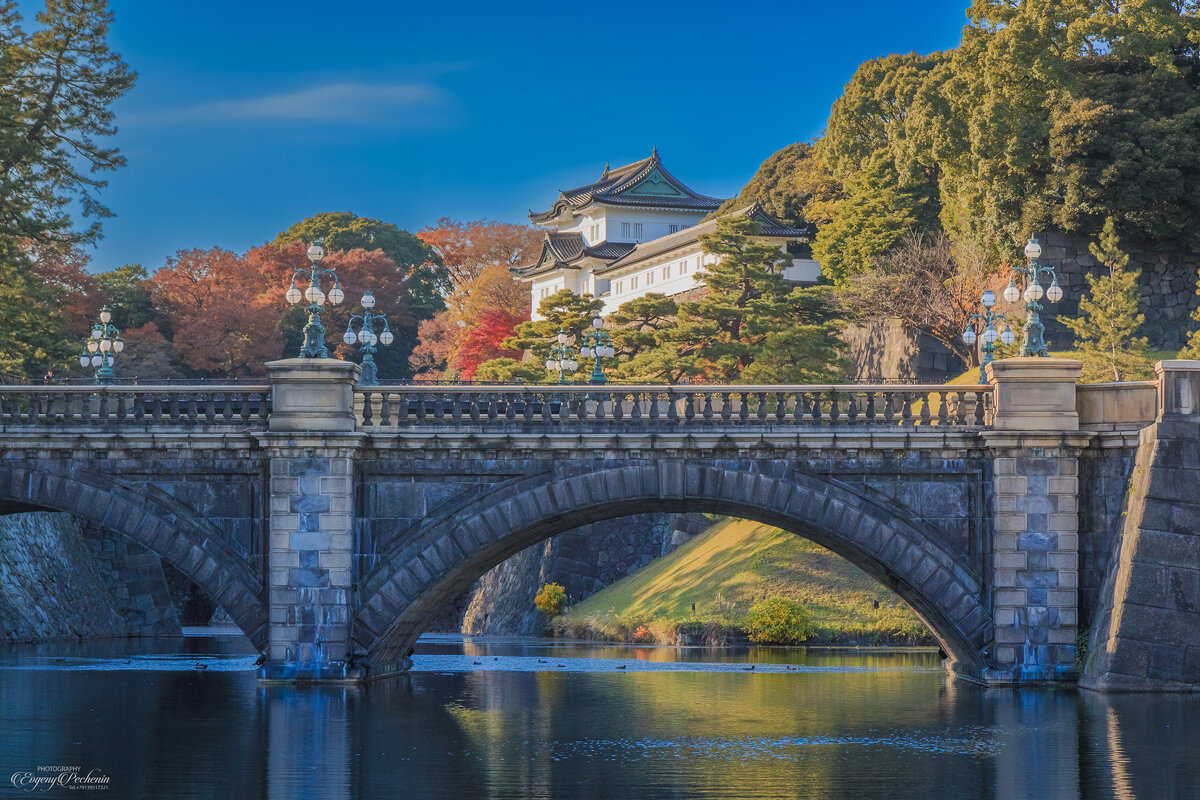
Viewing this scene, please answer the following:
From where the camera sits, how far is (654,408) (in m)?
29.7

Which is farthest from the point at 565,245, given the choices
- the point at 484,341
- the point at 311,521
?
the point at 311,521

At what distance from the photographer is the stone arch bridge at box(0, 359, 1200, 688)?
2902 cm

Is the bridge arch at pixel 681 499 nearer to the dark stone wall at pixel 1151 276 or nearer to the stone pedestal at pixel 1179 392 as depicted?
the stone pedestal at pixel 1179 392

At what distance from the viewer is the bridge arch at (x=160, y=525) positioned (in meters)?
29.7

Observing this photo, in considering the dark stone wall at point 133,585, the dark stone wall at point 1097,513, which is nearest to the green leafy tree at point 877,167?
the dark stone wall at point 133,585

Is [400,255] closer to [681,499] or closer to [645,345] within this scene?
[645,345]

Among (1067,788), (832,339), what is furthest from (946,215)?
(1067,788)

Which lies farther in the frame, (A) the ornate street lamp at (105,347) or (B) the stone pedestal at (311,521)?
(A) the ornate street lamp at (105,347)

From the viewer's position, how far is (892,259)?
67375mm

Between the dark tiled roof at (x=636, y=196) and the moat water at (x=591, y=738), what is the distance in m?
65.5

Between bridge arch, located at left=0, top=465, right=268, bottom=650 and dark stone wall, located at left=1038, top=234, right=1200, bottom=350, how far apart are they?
39.0 metres

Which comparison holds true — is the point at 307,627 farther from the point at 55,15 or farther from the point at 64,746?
the point at 55,15

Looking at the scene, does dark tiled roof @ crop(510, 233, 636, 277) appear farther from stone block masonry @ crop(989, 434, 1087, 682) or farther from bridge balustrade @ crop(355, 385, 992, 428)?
stone block masonry @ crop(989, 434, 1087, 682)

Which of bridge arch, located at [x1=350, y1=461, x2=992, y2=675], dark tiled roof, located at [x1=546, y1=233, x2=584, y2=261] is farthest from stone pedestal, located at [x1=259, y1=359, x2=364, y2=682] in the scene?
dark tiled roof, located at [x1=546, y1=233, x2=584, y2=261]
